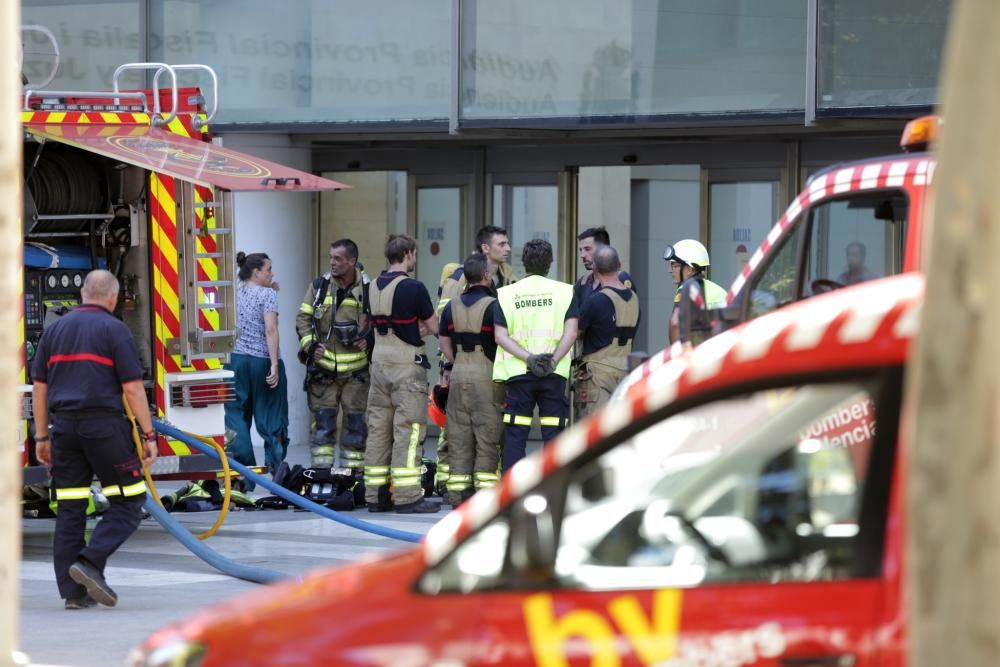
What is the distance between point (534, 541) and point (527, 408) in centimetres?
785

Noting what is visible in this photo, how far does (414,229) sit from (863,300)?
13262 mm

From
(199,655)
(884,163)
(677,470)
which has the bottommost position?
(199,655)

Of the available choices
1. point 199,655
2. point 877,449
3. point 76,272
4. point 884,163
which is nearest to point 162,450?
point 76,272

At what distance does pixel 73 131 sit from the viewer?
10109 millimetres

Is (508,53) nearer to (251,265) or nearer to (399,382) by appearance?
(251,265)

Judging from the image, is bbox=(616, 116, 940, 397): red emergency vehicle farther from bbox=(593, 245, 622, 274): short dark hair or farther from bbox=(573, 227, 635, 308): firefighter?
bbox=(573, 227, 635, 308): firefighter

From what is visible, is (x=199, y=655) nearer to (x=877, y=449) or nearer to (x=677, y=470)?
(x=677, y=470)

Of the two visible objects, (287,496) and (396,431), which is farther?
(396,431)

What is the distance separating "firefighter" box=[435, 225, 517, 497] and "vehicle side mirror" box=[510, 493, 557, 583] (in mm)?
8666

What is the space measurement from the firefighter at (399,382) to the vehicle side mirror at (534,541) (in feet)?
27.1

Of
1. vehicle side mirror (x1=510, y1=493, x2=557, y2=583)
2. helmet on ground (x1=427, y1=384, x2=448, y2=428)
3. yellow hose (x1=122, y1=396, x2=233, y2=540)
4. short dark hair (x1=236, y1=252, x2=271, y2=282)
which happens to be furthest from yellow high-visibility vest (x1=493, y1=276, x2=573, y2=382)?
vehicle side mirror (x1=510, y1=493, x2=557, y2=583)

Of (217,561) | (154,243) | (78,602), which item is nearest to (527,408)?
(154,243)

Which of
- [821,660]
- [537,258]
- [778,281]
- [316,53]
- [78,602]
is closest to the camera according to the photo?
[821,660]

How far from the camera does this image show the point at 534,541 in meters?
3.73
